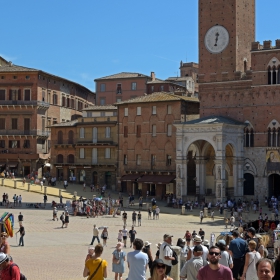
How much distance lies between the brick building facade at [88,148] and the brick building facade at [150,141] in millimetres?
1942

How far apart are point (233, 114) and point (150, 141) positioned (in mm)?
9945

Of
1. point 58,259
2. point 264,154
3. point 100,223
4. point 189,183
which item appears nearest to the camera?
point 58,259

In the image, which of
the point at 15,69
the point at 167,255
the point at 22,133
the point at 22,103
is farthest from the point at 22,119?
the point at 167,255

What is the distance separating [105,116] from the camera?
7094 cm

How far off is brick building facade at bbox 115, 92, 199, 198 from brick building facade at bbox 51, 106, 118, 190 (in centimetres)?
194

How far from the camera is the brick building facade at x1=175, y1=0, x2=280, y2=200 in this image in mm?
57938

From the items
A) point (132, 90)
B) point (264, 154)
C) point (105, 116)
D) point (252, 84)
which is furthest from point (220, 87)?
point (132, 90)

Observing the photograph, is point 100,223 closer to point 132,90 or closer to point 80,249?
point 80,249

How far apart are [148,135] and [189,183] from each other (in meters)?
7.05

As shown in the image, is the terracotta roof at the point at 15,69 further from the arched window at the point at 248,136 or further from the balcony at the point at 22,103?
the arched window at the point at 248,136

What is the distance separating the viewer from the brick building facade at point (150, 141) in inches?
2516

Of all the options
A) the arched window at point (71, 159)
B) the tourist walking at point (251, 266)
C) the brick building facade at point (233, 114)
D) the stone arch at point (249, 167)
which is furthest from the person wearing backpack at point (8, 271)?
the arched window at point (71, 159)

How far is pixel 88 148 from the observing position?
7100 cm

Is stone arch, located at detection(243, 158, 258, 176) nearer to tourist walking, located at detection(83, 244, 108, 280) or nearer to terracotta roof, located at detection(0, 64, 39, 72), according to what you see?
terracotta roof, located at detection(0, 64, 39, 72)
